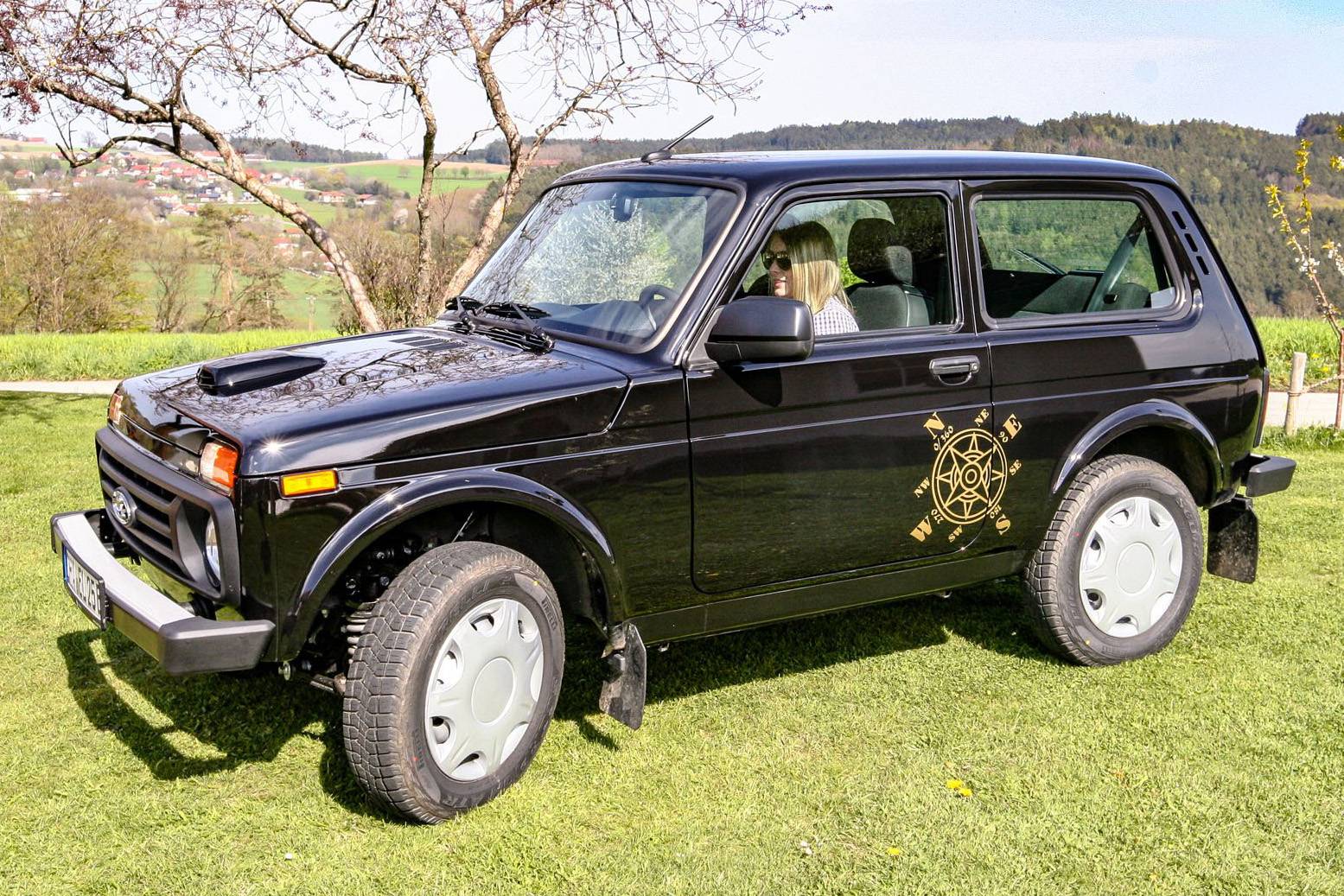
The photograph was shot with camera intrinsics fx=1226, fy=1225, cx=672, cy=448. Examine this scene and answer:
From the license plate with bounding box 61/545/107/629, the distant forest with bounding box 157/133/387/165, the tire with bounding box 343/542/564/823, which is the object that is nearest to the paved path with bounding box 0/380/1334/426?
the distant forest with bounding box 157/133/387/165

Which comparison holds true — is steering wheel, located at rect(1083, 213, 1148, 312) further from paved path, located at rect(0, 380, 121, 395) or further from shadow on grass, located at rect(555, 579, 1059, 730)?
paved path, located at rect(0, 380, 121, 395)

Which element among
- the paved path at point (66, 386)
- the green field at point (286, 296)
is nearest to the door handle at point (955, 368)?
the paved path at point (66, 386)

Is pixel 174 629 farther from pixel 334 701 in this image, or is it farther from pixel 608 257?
pixel 608 257

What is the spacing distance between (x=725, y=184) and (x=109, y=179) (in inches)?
1501

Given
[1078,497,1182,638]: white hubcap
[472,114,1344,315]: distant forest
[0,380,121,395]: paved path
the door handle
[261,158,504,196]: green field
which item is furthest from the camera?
[472,114,1344,315]: distant forest

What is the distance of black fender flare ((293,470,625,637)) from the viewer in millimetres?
3566

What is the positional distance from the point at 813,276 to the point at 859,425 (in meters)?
0.61

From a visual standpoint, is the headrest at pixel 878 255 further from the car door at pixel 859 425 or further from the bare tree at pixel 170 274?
the bare tree at pixel 170 274

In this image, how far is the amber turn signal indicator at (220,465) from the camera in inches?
139

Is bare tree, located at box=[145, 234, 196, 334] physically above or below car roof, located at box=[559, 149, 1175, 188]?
below

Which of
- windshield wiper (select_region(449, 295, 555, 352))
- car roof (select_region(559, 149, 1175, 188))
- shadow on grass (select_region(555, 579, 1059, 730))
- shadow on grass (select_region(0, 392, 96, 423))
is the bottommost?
shadow on grass (select_region(0, 392, 96, 423))

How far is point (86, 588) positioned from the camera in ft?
13.3

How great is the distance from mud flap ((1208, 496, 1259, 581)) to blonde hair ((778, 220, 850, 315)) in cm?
239

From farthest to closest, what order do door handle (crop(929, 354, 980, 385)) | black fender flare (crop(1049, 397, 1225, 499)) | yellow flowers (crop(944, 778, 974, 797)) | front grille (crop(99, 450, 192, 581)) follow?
1. black fender flare (crop(1049, 397, 1225, 499))
2. door handle (crop(929, 354, 980, 385))
3. yellow flowers (crop(944, 778, 974, 797))
4. front grille (crop(99, 450, 192, 581))
